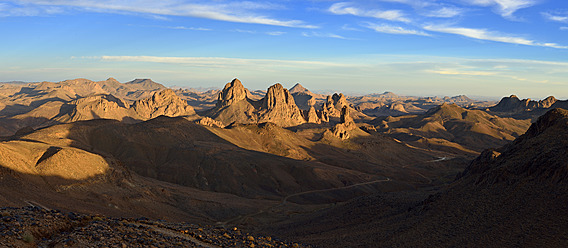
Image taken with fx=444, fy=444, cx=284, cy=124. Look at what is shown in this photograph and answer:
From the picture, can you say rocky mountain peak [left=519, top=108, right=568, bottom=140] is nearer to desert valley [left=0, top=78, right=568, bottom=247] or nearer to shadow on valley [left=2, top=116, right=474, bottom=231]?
desert valley [left=0, top=78, right=568, bottom=247]

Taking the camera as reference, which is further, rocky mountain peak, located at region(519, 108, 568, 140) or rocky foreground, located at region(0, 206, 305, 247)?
rocky mountain peak, located at region(519, 108, 568, 140)

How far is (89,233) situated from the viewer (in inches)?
916

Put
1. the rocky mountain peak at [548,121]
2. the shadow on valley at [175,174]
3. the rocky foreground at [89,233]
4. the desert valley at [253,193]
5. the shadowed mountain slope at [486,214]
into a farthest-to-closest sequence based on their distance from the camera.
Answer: the shadow on valley at [175,174] < the rocky mountain peak at [548,121] < the shadowed mountain slope at [486,214] < the desert valley at [253,193] < the rocky foreground at [89,233]

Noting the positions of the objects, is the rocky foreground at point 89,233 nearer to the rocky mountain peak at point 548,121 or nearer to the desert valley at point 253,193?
the desert valley at point 253,193

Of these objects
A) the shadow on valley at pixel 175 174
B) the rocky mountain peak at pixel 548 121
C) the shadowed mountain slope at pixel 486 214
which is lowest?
the shadow on valley at pixel 175 174

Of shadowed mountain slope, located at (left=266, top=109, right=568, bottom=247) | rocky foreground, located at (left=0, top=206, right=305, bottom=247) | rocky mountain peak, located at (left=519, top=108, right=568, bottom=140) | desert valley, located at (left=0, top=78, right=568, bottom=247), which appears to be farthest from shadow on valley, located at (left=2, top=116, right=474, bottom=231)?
rocky mountain peak, located at (left=519, top=108, right=568, bottom=140)

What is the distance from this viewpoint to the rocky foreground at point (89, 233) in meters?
21.3

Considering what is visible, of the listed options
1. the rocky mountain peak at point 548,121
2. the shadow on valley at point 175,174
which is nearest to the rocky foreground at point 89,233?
the shadow on valley at point 175,174

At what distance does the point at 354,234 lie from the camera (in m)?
52.8

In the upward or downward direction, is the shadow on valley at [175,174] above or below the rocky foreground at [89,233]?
below

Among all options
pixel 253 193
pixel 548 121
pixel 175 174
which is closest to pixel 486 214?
pixel 548 121

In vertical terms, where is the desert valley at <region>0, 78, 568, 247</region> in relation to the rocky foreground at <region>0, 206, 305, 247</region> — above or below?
below

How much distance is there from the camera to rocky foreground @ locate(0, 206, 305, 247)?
21.3 m

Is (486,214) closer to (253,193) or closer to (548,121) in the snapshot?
(548,121)
